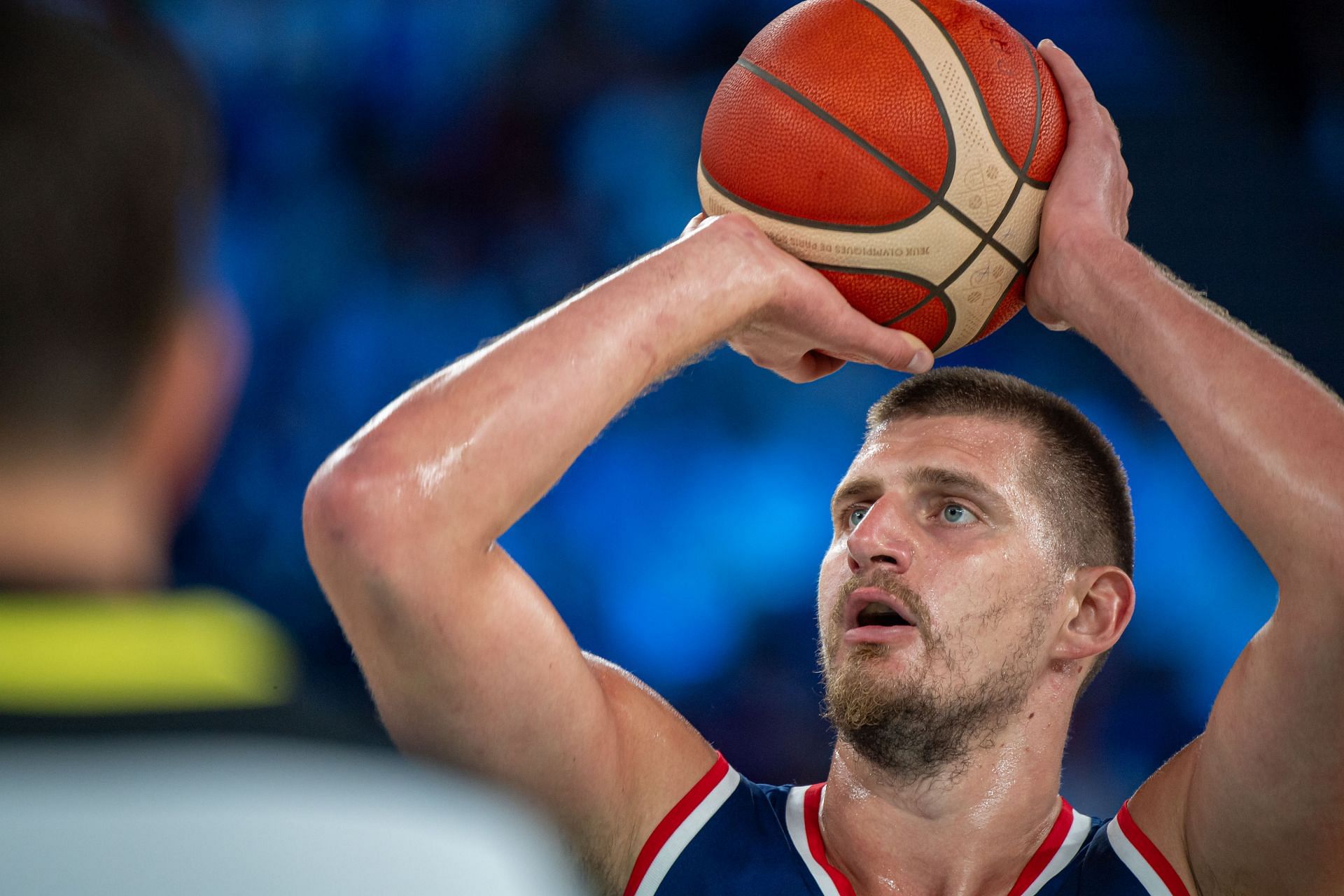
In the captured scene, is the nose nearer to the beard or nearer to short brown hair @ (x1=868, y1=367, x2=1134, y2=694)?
the beard

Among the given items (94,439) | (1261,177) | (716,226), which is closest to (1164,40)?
(1261,177)

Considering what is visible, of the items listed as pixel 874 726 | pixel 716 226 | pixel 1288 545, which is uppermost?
pixel 716 226

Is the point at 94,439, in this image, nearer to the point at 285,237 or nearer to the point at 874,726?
the point at 874,726

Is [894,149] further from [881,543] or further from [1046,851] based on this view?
[1046,851]

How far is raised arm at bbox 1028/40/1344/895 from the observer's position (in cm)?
234

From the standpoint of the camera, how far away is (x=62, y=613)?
832 mm

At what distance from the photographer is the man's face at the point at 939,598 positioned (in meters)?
2.82

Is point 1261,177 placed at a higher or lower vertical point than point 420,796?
lower

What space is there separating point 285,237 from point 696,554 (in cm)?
257

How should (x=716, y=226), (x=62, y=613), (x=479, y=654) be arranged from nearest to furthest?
(x=62, y=613) → (x=479, y=654) → (x=716, y=226)

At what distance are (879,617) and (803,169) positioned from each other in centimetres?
117

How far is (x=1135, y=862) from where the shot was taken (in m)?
2.75

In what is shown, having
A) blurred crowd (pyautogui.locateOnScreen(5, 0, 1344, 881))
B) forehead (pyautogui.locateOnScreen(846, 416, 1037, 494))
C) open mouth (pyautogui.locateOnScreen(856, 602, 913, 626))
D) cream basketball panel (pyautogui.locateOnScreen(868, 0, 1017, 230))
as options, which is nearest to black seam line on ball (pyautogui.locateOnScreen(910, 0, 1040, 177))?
cream basketball panel (pyautogui.locateOnScreen(868, 0, 1017, 230))

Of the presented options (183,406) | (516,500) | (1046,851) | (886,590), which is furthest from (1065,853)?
(183,406)
